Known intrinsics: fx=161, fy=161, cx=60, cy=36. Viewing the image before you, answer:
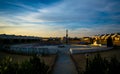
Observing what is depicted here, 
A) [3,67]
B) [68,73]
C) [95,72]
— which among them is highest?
[3,67]

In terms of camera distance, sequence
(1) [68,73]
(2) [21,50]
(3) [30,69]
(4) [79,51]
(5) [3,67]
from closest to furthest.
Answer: (5) [3,67]
(3) [30,69]
(1) [68,73]
(4) [79,51]
(2) [21,50]

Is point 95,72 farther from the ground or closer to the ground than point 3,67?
closer to the ground

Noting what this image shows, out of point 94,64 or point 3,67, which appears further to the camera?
point 94,64

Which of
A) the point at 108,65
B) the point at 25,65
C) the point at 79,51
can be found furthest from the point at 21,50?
the point at 108,65

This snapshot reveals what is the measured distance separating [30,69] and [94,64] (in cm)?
439

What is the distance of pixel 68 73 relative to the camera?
49.7ft

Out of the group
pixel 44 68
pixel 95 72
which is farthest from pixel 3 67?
pixel 95 72

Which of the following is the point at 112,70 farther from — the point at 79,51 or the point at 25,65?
the point at 79,51

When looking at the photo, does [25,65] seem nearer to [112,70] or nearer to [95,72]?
[95,72]

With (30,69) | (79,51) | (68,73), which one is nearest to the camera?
(30,69)

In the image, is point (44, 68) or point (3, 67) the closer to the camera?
point (3, 67)

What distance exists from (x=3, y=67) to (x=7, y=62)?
404 millimetres

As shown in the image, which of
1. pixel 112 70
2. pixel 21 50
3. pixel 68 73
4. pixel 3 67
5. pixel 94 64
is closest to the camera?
pixel 3 67

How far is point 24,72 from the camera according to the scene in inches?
397
